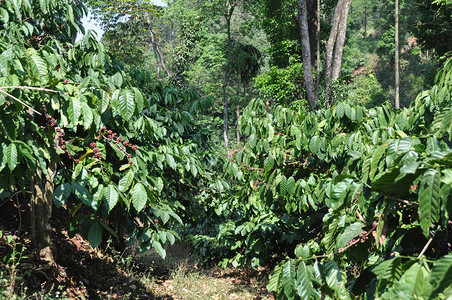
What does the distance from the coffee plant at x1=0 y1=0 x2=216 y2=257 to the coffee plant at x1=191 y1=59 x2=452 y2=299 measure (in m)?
1.19

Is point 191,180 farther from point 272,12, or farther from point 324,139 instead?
point 272,12

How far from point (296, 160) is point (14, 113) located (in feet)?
9.56

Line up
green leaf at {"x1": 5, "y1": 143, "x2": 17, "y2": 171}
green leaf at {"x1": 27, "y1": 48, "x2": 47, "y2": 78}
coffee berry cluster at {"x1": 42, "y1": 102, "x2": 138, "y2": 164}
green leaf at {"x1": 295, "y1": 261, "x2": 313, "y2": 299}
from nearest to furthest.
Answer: green leaf at {"x1": 295, "y1": 261, "x2": 313, "y2": 299} < green leaf at {"x1": 5, "y1": 143, "x2": 17, "y2": 171} < green leaf at {"x1": 27, "y1": 48, "x2": 47, "y2": 78} < coffee berry cluster at {"x1": 42, "y1": 102, "x2": 138, "y2": 164}

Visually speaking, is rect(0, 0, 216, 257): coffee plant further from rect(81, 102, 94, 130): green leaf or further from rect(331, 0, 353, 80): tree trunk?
rect(331, 0, 353, 80): tree trunk

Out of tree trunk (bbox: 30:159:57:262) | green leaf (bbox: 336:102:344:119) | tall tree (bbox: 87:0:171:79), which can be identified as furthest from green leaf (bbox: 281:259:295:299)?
tall tree (bbox: 87:0:171:79)

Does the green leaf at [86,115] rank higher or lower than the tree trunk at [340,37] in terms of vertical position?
lower

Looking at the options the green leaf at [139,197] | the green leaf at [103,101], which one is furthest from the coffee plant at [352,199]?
the green leaf at [103,101]

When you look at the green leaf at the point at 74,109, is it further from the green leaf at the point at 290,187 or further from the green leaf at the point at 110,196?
the green leaf at the point at 290,187

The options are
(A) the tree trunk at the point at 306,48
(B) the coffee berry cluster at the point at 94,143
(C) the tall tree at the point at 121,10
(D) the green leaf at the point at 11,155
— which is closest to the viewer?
(D) the green leaf at the point at 11,155

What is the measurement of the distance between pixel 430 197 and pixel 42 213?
158 inches

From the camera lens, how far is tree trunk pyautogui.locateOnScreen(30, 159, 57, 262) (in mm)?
4004

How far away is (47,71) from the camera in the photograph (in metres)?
2.96

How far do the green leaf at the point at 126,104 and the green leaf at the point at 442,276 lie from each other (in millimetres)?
2344

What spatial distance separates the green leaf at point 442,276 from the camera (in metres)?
0.98
